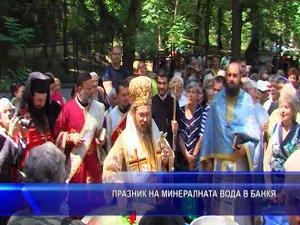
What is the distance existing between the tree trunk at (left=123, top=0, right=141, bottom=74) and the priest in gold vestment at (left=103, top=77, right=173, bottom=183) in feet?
31.3

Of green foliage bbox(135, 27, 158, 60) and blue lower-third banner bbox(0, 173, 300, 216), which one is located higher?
green foliage bbox(135, 27, 158, 60)

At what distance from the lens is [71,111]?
196 inches

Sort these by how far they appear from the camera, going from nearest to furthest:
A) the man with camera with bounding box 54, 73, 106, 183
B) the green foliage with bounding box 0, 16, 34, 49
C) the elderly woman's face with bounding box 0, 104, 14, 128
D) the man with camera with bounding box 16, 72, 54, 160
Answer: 1. the elderly woman's face with bounding box 0, 104, 14, 128
2. the man with camera with bounding box 16, 72, 54, 160
3. the man with camera with bounding box 54, 73, 106, 183
4. the green foliage with bounding box 0, 16, 34, 49

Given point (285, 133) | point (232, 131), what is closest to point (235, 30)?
point (285, 133)

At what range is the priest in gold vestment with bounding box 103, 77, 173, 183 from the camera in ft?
12.7

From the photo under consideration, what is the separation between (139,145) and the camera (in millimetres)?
3916

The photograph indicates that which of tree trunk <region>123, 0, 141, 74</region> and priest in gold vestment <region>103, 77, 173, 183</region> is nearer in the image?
priest in gold vestment <region>103, 77, 173, 183</region>

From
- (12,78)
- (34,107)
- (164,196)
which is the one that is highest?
(12,78)

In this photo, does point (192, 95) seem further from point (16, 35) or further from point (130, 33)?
point (130, 33)

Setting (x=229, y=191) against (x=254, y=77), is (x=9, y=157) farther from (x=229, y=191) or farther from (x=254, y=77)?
(x=254, y=77)

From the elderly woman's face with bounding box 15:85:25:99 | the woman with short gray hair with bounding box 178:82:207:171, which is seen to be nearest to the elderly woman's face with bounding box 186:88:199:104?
the woman with short gray hair with bounding box 178:82:207:171

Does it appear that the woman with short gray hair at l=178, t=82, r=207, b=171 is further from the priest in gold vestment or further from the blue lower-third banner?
the priest in gold vestment

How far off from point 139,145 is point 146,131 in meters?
0.14

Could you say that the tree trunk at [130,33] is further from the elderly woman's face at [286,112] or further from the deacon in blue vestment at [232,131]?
the elderly woman's face at [286,112]
